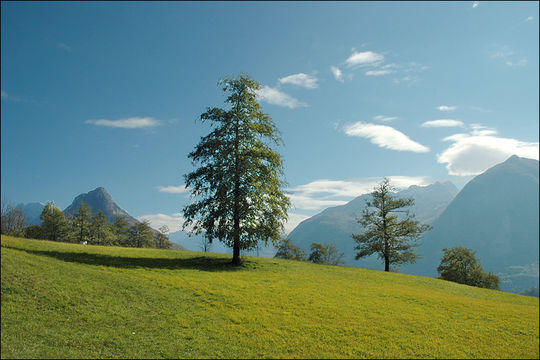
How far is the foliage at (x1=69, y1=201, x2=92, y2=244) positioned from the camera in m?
77.1

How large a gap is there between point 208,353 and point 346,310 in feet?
35.2

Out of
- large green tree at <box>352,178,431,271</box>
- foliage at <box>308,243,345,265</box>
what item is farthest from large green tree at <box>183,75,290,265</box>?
foliage at <box>308,243,345,265</box>

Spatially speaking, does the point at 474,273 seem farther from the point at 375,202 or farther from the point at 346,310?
the point at 346,310

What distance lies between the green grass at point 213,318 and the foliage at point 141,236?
244 feet

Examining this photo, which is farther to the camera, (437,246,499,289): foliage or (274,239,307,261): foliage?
(274,239,307,261): foliage

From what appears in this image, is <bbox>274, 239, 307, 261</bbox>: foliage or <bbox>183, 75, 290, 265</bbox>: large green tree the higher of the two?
<bbox>183, 75, 290, 265</bbox>: large green tree

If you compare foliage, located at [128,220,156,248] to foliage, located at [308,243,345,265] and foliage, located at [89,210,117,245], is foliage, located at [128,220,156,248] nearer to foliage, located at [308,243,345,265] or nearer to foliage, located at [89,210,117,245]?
foliage, located at [89,210,117,245]

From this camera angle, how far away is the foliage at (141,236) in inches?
3733

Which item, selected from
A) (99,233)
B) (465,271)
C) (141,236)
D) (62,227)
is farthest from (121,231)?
(465,271)

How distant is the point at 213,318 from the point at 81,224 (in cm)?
7810

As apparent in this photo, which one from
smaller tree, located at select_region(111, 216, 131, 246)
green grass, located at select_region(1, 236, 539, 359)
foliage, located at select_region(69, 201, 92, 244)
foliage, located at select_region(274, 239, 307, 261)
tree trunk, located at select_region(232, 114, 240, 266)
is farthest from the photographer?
foliage, located at select_region(274, 239, 307, 261)

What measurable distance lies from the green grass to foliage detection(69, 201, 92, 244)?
6037 cm

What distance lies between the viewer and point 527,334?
1850 cm

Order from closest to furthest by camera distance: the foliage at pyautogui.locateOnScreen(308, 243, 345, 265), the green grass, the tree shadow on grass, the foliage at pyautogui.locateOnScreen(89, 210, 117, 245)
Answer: the green grass
the tree shadow on grass
the foliage at pyautogui.locateOnScreen(89, 210, 117, 245)
the foliage at pyautogui.locateOnScreen(308, 243, 345, 265)
